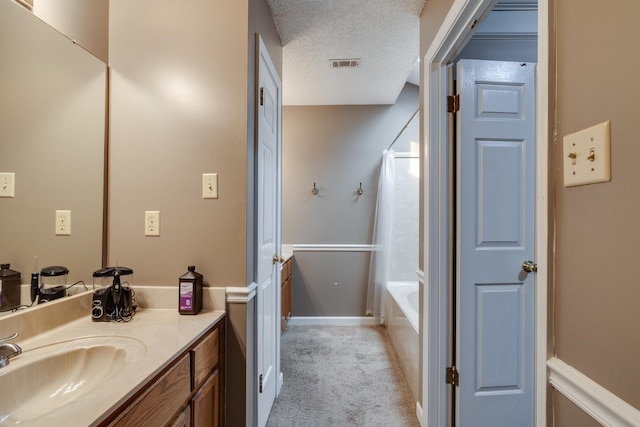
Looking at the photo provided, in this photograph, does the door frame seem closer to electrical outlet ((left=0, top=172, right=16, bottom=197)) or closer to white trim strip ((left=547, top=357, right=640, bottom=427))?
white trim strip ((left=547, top=357, right=640, bottom=427))

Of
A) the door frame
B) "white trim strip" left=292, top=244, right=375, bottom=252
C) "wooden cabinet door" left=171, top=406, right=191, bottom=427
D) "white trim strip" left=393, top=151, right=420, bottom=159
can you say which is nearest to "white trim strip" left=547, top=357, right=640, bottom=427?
the door frame

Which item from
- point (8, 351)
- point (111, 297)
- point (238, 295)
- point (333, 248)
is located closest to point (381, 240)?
point (333, 248)

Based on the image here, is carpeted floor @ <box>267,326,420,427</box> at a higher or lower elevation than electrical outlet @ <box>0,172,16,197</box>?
lower

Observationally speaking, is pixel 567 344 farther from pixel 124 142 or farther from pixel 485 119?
pixel 124 142

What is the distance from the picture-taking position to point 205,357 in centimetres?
118

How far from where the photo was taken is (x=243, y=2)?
1404 millimetres

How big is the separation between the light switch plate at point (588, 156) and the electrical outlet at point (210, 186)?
4.22 feet

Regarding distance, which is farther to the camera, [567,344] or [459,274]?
[459,274]

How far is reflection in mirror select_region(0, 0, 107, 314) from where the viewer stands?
1060 mm

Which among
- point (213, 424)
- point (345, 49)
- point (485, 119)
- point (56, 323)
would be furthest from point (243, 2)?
point (213, 424)

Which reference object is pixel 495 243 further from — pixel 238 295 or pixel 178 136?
pixel 178 136

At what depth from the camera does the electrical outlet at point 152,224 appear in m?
1.43

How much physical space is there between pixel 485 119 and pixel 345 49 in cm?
135

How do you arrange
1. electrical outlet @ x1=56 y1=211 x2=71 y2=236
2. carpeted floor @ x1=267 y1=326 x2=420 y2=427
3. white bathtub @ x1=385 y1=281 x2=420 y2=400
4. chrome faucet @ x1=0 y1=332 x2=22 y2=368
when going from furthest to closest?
white bathtub @ x1=385 y1=281 x2=420 y2=400 < carpeted floor @ x1=267 y1=326 x2=420 y2=427 < electrical outlet @ x1=56 y1=211 x2=71 y2=236 < chrome faucet @ x1=0 y1=332 x2=22 y2=368
